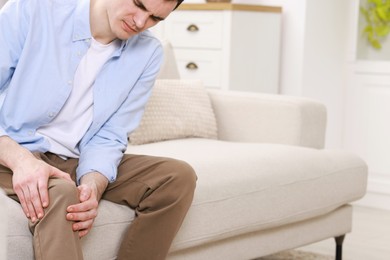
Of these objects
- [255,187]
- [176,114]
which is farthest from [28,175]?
[176,114]

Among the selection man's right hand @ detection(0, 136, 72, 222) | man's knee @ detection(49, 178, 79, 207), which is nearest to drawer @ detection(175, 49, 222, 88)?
man's right hand @ detection(0, 136, 72, 222)

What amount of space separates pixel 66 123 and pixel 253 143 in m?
1.00

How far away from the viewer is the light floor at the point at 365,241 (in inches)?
124

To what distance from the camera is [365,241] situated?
3.37 meters

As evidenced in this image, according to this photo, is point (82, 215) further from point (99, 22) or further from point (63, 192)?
point (99, 22)

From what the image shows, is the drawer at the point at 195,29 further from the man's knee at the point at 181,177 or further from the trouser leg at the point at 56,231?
the trouser leg at the point at 56,231

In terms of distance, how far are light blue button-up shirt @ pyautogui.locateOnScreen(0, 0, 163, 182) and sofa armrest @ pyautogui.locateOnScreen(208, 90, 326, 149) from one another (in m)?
0.94

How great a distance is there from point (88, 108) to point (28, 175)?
13.6 inches

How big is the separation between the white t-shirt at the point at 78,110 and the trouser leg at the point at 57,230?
0.29 meters

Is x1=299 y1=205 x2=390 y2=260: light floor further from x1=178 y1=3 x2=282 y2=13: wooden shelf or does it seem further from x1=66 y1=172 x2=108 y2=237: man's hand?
x1=66 y1=172 x2=108 y2=237: man's hand

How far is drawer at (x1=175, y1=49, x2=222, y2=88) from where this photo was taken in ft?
13.0

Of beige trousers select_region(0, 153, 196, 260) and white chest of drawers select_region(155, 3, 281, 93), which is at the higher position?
white chest of drawers select_region(155, 3, 281, 93)

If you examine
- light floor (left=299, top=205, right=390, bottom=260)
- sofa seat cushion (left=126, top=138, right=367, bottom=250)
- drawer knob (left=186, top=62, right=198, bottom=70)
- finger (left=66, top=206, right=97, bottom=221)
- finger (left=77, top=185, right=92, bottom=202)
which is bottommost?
light floor (left=299, top=205, right=390, bottom=260)

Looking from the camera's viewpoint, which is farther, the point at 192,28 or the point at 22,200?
the point at 192,28
